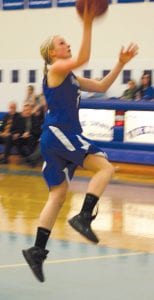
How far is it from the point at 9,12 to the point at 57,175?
14542 millimetres

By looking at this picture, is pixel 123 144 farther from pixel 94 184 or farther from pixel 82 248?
pixel 94 184

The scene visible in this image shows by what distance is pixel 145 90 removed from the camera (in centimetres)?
1639

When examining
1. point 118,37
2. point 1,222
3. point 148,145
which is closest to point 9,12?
point 118,37

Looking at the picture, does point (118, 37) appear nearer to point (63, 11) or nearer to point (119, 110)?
point (63, 11)

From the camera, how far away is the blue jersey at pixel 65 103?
19.8 feet

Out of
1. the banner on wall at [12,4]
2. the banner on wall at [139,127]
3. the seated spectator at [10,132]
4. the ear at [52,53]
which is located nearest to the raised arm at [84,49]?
the ear at [52,53]

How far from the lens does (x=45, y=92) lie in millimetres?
6141

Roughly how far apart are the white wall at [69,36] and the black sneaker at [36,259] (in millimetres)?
11841

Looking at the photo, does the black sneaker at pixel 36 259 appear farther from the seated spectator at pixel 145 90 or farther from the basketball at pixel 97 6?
the seated spectator at pixel 145 90

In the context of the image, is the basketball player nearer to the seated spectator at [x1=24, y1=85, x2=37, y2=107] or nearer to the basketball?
the basketball

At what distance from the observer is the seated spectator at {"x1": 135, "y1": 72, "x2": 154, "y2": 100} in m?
16.2

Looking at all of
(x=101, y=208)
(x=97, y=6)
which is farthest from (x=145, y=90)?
(x=97, y=6)

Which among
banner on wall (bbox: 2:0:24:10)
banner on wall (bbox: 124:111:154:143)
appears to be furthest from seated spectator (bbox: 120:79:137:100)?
banner on wall (bbox: 2:0:24:10)

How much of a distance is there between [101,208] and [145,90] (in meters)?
6.10
